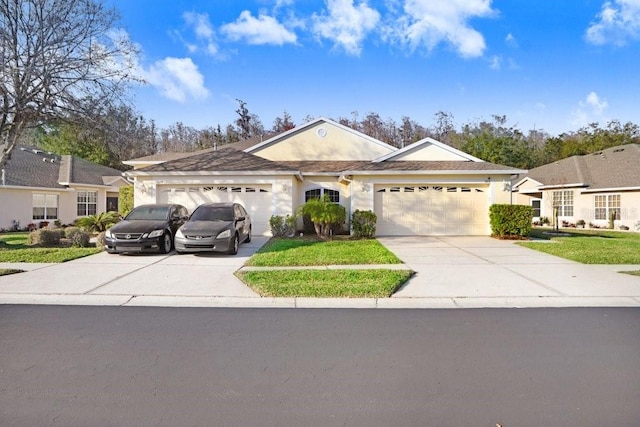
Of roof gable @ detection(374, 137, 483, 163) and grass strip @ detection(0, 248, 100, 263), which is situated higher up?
roof gable @ detection(374, 137, 483, 163)

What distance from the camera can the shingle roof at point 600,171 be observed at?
22800 mm

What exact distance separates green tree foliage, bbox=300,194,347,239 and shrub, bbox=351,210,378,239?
2.15ft

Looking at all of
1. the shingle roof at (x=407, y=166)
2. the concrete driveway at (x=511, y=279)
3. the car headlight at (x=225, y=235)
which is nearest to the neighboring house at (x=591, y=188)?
the shingle roof at (x=407, y=166)

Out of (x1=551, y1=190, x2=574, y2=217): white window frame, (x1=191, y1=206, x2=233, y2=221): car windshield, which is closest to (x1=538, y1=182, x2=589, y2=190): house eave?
(x1=551, y1=190, x2=574, y2=217): white window frame

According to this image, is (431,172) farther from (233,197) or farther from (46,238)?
(46,238)

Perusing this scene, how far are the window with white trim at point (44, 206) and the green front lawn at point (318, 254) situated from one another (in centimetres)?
1682

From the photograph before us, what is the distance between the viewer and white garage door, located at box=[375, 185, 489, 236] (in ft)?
56.1

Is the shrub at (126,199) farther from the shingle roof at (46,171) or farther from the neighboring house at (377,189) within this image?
the shingle roof at (46,171)

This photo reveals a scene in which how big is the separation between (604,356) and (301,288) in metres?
4.57

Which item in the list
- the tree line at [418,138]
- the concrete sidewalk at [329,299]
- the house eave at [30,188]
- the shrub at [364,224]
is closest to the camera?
the concrete sidewalk at [329,299]

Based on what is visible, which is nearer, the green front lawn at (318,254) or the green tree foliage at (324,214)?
the green front lawn at (318,254)

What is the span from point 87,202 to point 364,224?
66.1ft

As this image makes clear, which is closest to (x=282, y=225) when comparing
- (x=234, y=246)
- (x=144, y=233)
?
(x=234, y=246)

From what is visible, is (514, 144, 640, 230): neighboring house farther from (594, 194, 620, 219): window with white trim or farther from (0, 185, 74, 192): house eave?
(0, 185, 74, 192): house eave
